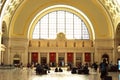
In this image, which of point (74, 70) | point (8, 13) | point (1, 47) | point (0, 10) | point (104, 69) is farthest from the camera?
point (8, 13)

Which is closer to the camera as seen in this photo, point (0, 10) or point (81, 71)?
point (81, 71)

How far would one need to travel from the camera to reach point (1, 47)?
46.8m

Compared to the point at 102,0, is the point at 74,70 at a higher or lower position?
lower

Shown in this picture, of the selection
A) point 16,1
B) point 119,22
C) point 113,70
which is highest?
point 16,1

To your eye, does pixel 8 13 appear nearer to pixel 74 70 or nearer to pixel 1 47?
pixel 1 47

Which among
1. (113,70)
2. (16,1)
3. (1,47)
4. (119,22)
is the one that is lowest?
(113,70)

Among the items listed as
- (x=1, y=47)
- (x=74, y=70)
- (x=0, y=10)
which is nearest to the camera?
(x=74, y=70)

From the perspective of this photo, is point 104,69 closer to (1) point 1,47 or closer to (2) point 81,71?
(2) point 81,71

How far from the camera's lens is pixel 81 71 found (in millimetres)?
30828

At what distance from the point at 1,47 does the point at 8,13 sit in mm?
6398

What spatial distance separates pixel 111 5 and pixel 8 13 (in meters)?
17.1

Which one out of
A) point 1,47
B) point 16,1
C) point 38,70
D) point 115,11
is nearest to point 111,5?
point 115,11

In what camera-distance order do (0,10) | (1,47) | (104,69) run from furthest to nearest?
(1,47)
(0,10)
(104,69)

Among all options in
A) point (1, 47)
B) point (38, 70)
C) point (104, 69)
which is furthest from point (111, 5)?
Result: point (104, 69)
